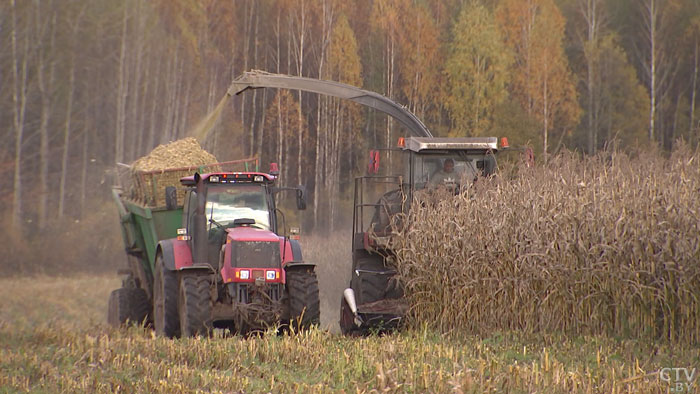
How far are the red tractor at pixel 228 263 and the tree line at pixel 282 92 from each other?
17536mm

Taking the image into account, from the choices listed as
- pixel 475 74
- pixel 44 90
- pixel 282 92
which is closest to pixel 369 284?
pixel 44 90

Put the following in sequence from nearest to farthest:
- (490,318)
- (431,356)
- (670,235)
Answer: (431,356) → (670,235) → (490,318)

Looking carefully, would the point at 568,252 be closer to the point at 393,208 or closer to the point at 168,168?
the point at 393,208

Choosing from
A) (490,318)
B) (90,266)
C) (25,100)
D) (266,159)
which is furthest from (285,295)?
(266,159)

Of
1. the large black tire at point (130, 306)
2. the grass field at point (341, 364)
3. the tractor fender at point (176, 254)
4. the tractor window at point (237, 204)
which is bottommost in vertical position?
the large black tire at point (130, 306)

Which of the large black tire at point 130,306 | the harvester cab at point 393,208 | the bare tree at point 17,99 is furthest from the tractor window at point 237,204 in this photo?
the bare tree at point 17,99

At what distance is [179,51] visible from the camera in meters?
34.0

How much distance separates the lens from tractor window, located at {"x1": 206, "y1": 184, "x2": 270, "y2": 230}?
37.5 feet

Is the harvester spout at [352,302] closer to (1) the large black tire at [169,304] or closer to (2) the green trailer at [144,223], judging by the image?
(1) the large black tire at [169,304]

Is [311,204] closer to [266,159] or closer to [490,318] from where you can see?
[266,159]

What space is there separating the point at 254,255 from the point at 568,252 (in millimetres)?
3499

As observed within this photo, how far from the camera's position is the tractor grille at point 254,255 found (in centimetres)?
1057

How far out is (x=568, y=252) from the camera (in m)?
10.1

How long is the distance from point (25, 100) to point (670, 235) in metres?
23.7
